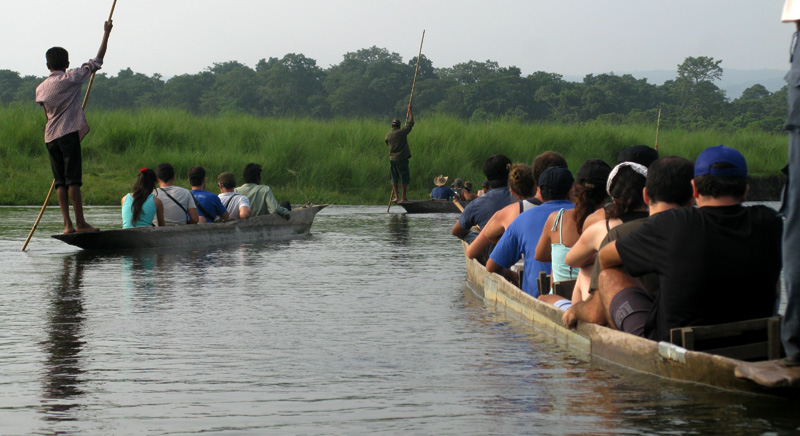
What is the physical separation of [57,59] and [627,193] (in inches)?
302

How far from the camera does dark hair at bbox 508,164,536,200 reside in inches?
319

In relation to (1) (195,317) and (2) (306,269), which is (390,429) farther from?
(2) (306,269)

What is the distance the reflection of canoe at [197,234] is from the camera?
11.8 m

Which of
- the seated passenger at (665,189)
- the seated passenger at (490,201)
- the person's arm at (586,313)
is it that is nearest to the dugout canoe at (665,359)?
the person's arm at (586,313)

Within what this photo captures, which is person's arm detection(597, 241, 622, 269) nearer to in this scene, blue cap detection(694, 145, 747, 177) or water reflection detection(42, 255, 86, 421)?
blue cap detection(694, 145, 747, 177)

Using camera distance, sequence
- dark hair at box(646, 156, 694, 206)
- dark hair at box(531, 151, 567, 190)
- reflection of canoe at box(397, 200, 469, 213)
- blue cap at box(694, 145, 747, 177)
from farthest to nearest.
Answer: reflection of canoe at box(397, 200, 469, 213)
dark hair at box(531, 151, 567, 190)
dark hair at box(646, 156, 694, 206)
blue cap at box(694, 145, 747, 177)

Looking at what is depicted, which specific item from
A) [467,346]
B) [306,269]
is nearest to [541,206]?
[467,346]

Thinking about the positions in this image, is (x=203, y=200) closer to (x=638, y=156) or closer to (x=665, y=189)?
(x=638, y=156)

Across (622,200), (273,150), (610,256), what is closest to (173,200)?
(622,200)

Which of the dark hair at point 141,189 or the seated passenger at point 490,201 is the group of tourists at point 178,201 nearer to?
the dark hair at point 141,189

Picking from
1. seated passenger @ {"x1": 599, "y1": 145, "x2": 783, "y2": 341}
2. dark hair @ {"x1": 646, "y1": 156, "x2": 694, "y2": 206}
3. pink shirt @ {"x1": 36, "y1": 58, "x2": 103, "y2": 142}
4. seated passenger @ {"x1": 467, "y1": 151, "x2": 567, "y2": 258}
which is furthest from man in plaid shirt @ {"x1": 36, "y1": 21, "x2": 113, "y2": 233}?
seated passenger @ {"x1": 599, "y1": 145, "x2": 783, "y2": 341}

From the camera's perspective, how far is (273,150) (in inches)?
1019

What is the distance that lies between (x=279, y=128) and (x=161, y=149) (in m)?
3.04

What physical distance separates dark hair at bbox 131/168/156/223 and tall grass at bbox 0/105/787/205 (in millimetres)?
10949
